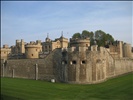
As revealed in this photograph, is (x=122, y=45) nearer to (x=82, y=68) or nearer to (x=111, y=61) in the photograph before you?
(x=111, y=61)

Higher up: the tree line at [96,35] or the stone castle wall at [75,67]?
the tree line at [96,35]

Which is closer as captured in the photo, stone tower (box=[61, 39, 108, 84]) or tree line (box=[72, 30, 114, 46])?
stone tower (box=[61, 39, 108, 84])

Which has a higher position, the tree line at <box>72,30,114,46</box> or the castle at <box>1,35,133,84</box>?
the tree line at <box>72,30,114,46</box>

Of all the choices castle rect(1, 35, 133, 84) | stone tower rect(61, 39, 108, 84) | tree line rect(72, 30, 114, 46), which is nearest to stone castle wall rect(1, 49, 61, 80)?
castle rect(1, 35, 133, 84)

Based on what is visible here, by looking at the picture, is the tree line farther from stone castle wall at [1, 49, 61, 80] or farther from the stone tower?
the stone tower

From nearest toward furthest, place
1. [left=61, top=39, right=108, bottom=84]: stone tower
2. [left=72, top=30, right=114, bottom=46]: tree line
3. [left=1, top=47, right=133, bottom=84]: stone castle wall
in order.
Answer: [left=61, top=39, right=108, bottom=84]: stone tower, [left=1, top=47, right=133, bottom=84]: stone castle wall, [left=72, top=30, right=114, bottom=46]: tree line

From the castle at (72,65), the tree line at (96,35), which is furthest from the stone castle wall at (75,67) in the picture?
the tree line at (96,35)

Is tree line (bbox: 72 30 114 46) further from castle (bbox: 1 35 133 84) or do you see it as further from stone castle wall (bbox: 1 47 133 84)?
stone castle wall (bbox: 1 47 133 84)

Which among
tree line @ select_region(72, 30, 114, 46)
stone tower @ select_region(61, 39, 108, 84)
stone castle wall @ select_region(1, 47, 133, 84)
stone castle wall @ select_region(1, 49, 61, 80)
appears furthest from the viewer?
tree line @ select_region(72, 30, 114, 46)

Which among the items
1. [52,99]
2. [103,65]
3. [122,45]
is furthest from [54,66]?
[122,45]

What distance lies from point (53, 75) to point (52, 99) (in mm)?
11526

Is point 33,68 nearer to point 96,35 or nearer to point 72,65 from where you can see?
point 72,65

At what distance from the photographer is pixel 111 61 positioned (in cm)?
2941

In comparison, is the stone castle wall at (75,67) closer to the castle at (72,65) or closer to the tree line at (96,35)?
the castle at (72,65)
